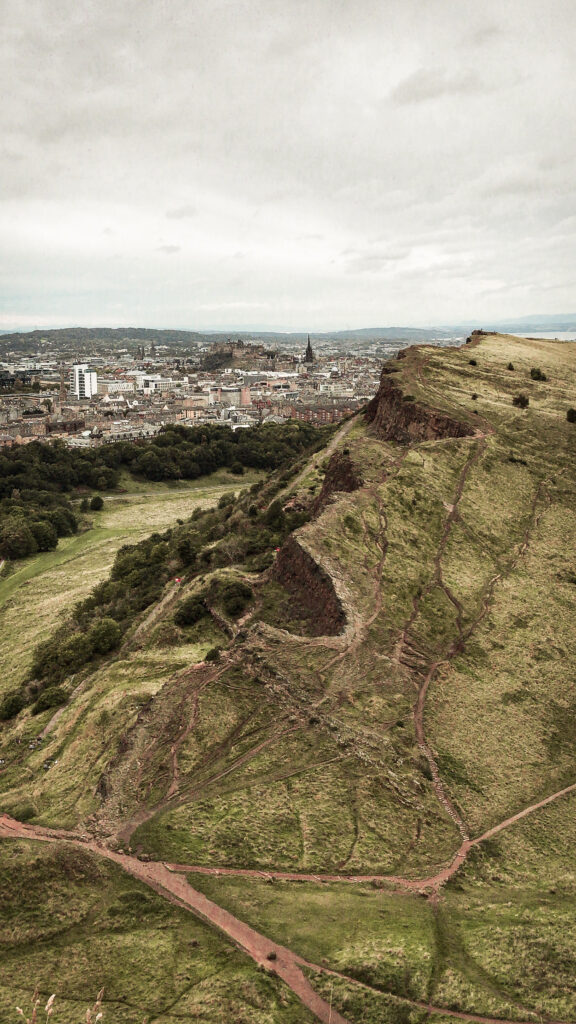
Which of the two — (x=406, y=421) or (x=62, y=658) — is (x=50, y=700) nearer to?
(x=62, y=658)

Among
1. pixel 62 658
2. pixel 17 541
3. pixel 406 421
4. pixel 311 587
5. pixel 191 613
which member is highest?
pixel 406 421

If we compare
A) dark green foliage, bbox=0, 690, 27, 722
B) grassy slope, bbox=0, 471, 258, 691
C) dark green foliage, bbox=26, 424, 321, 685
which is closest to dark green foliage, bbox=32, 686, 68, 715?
dark green foliage, bbox=0, 690, 27, 722

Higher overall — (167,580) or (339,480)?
(339,480)

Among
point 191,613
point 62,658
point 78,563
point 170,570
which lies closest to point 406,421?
point 170,570

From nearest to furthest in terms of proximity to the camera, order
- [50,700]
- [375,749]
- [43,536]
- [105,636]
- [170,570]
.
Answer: [375,749] → [50,700] → [105,636] → [170,570] → [43,536]

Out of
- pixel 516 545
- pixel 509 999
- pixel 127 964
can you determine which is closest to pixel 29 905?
pixel 127 964

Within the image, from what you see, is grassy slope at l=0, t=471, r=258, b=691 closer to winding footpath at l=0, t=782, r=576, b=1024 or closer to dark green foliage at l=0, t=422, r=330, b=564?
dark green foliage at l=0, t=422, r=330, b=564

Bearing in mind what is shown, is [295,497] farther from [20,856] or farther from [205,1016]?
[205,1016]
